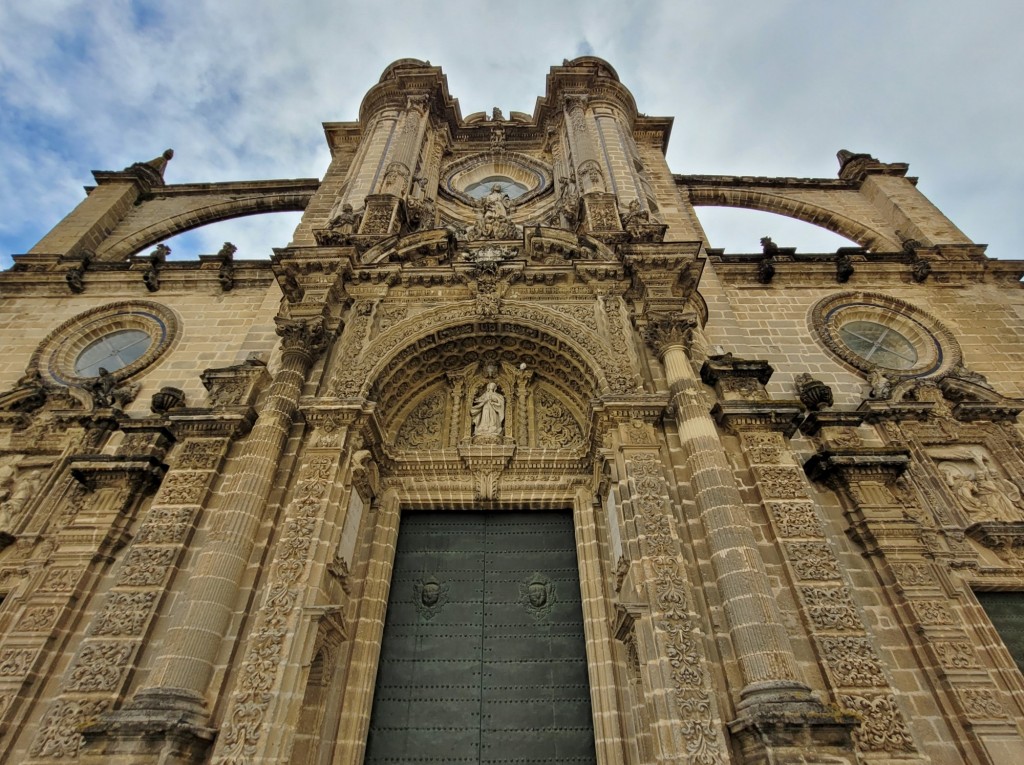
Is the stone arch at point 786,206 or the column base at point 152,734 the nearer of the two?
the column base at point 152,734

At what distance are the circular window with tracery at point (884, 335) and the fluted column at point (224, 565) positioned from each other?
33.8ft

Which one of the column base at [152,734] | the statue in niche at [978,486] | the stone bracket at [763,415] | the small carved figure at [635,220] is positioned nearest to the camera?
the column base at [152,734]

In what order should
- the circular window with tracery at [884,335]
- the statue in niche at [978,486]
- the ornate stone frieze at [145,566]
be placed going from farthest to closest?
1. the circular window with tracery at [884,335]
2. the statue in niche at [978,486]
3. the ornate stone frieze at [145,566]

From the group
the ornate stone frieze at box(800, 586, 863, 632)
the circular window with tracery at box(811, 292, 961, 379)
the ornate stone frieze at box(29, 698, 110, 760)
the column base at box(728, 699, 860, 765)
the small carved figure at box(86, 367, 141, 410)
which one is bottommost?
the column base at box(728, 699, 860, 765)

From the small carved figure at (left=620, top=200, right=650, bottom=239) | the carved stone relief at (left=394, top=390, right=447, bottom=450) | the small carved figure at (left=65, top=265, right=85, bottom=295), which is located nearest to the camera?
the carved stone relief at (left=394, top=390, right=447, bottom=450)

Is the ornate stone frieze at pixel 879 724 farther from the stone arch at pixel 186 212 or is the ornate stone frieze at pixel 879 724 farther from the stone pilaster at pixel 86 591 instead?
the stone arch at pixel 186 212

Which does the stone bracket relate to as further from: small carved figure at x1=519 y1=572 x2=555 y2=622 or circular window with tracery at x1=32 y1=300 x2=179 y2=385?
circular window with tracery at x1=32 y1=300 x2=179 y2=385

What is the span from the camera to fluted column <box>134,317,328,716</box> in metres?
5.57

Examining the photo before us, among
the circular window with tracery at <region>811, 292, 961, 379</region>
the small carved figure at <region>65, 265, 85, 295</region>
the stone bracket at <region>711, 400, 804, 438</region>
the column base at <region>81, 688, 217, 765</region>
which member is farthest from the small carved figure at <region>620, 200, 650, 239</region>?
the small carved figure at <region>65, 265, 85, 295</region>

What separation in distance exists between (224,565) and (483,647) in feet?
11.3

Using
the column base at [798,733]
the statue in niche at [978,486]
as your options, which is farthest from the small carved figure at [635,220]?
the column base at [798,733]

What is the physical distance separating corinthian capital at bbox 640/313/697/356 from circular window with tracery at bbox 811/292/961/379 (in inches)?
172

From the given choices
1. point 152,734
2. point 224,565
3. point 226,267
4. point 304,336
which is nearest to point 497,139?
point 226,267

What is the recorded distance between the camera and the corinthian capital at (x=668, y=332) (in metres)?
8.50
